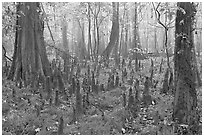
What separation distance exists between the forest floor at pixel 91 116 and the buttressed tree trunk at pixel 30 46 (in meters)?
0.98

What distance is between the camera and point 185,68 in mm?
5168

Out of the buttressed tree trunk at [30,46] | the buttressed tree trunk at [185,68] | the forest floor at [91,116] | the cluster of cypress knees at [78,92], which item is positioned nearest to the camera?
the buttressed tree trunk at [185,68]

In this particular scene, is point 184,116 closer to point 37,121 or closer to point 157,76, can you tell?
point 37,121

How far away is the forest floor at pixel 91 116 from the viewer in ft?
17.1

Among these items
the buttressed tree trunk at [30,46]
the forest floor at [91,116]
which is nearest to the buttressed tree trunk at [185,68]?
the forest floor at [91,116]

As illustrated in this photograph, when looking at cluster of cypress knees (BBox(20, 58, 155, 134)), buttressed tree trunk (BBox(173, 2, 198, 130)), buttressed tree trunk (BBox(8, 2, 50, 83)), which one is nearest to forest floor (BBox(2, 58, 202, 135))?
cluster of cypress knees (BBox(20, 58, 155, 134))

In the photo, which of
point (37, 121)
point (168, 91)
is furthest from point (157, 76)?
point (37, 121)

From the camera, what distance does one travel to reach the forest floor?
521cm

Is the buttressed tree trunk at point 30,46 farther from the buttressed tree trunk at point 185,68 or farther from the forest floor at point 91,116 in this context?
the buttressed tree trunk at point 185,68

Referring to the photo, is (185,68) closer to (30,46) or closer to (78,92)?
(78,92)

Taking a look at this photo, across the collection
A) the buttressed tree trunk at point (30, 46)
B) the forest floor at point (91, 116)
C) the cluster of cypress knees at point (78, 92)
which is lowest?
the forest floor at point (91, 116)

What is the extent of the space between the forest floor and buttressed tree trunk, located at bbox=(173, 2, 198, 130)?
0.86ft

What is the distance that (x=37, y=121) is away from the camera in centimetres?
544

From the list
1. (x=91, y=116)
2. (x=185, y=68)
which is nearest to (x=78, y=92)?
(x=91, y=116)
